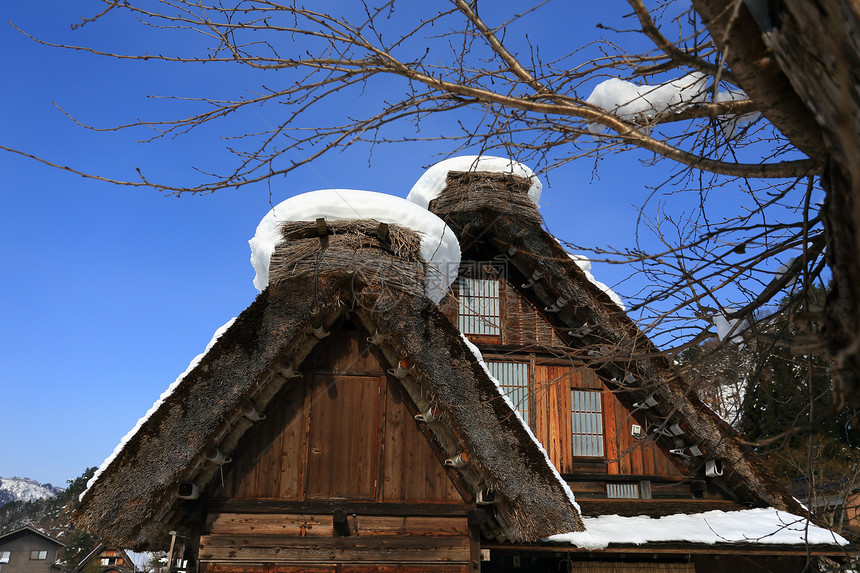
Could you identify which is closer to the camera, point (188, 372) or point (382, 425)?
point (188, 372)

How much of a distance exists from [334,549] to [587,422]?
3.71 m

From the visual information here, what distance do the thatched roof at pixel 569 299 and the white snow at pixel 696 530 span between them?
0.40 metres

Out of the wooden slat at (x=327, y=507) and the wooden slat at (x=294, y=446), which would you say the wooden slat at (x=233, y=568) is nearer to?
the wooden slat at (x=327, y=507)

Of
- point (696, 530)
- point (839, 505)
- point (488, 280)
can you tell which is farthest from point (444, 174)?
point (839, 505)

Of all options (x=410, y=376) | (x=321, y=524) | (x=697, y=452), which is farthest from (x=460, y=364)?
(x=697, y=452)

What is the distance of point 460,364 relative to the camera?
5742 millimetres

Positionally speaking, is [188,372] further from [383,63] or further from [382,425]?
[383,63]

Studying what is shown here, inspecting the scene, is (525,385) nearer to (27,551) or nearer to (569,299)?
(569,299)

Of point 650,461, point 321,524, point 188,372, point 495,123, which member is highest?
point 495,123

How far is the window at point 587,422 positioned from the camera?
7.93 metres

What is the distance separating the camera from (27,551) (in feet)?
113

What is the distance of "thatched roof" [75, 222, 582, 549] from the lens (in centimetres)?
523

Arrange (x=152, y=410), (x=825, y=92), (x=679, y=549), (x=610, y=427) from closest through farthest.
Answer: (x=825, y=92) → (x=152, y=410) → (x=679, y=549) → (x=610, y=427)

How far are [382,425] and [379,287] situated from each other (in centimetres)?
139
